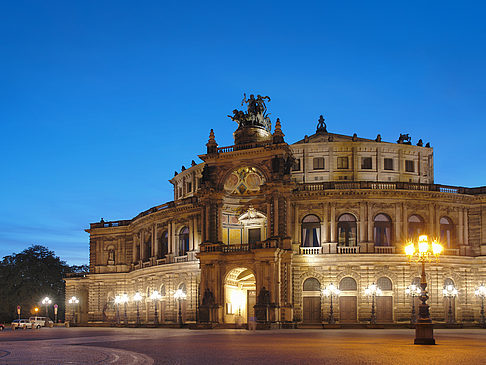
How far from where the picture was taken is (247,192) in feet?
223

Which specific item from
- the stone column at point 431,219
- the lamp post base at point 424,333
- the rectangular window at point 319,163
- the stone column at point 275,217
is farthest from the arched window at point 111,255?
the lamp post base at point 424,333

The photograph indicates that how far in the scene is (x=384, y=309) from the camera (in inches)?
2564

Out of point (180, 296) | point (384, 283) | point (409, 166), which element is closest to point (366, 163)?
point (409, 166)

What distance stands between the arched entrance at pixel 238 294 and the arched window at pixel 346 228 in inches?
388

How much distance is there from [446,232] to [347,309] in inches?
528

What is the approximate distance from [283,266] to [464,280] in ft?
64.0

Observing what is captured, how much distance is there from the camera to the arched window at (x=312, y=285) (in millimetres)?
66438

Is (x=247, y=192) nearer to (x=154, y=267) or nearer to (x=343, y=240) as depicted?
(x=343, y=240)

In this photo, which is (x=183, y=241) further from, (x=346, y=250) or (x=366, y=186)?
(x=366, y=186)

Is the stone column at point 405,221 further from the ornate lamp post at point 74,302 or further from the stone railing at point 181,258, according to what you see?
the ornate lamp post at point 74,302

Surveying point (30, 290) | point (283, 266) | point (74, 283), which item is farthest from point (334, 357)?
point (30, 290)

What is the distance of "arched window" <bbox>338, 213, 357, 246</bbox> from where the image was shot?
2640 inches

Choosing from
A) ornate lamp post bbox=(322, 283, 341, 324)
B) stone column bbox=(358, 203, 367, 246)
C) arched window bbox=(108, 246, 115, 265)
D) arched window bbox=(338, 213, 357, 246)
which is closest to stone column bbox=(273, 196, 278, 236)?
arched window bbox=(338, 213, 357, 246)

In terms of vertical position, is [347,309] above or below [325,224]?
below
